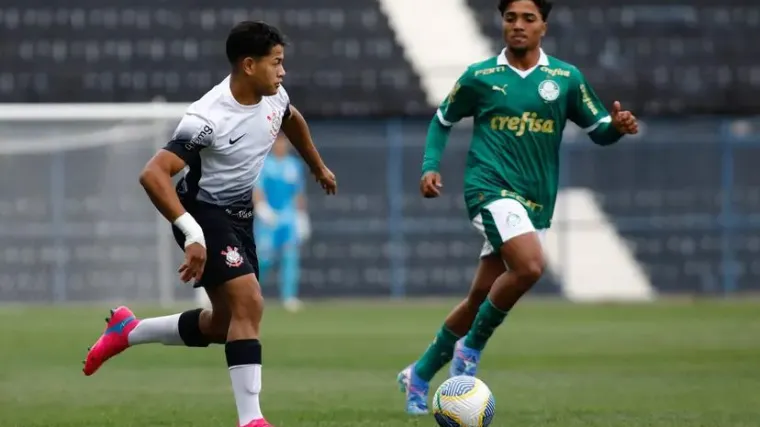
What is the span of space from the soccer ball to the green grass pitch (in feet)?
1.41

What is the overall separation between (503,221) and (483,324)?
1.67 feet

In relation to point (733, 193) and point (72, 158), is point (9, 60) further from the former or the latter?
point (733, 193)

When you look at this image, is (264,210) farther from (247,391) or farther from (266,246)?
(247,391)

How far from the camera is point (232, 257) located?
7078 mm

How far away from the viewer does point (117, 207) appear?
2117 cm

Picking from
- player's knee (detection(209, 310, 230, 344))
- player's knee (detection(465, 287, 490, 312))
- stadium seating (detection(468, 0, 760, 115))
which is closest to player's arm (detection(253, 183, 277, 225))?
stadium seating (detection(468, 0, 760, 115))

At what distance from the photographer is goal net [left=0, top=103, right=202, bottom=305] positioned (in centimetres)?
2081

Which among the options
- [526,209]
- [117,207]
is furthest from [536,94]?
[117,207]

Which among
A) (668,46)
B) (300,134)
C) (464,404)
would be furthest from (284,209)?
(464,404)

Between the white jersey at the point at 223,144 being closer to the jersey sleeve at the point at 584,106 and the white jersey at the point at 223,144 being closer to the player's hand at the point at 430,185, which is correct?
the player's hand at the point at 430,185

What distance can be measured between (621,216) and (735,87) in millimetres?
Result: 2279

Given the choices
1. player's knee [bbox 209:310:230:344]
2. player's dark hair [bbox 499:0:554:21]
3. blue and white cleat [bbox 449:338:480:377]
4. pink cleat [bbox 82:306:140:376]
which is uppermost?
player's dark hair [bbox 499:0:554:21]

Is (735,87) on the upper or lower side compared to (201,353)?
upper

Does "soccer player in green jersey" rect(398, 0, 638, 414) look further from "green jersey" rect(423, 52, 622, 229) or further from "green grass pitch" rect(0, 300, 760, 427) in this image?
"green grass pitch" rect(0, 300, 760, 427)
